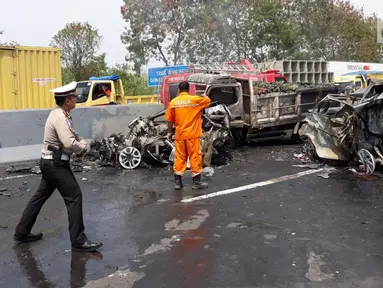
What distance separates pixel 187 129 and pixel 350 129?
3.20 meters

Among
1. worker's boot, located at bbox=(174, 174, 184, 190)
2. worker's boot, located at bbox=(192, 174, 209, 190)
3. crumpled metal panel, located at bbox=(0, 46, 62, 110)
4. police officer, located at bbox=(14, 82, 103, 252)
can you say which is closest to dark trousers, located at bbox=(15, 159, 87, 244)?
police officer, located at bbox=(14, 82, 103, 252)

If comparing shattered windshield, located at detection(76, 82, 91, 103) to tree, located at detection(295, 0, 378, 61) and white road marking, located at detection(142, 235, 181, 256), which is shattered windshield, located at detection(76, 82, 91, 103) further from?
tree, located at detection(295, 0, 378, 61)

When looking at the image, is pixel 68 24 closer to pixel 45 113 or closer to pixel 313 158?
pixel 45 113

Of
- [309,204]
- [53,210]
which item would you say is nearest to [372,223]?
[309,204]

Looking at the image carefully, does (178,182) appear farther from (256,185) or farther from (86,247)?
(86,247)

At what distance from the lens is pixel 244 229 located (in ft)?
18.0

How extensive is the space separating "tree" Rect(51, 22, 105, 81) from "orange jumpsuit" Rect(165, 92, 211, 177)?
1014 inches

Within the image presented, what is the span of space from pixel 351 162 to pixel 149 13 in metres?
21.6

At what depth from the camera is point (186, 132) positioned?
24.9 ft

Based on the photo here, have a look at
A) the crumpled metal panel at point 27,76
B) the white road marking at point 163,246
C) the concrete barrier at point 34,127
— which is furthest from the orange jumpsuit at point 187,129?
the crumpled metal panel at point 27,76

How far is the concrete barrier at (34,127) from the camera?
9859mm

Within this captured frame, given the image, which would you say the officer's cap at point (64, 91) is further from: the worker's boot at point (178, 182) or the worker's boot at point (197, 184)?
the worker's boot at point (197, 184)

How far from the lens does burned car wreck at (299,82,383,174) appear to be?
8.34 meters

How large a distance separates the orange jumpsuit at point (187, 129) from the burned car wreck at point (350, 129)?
291 centimetres
